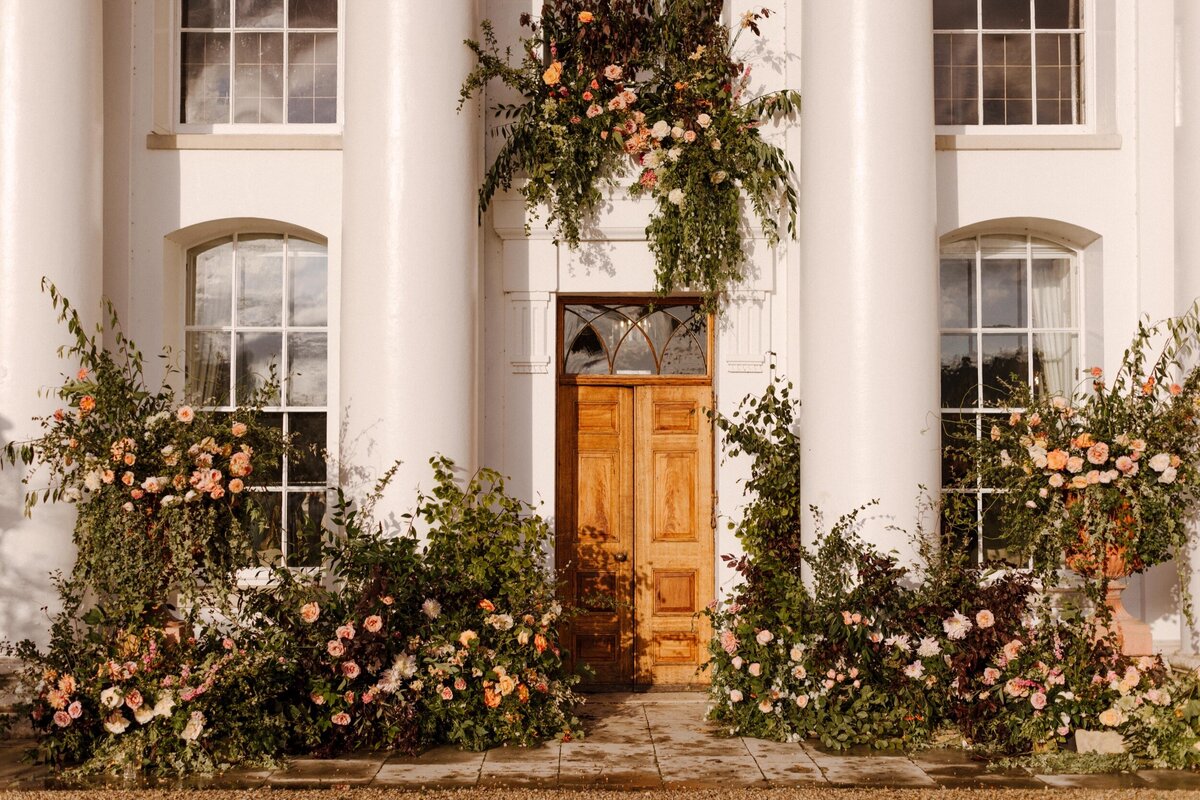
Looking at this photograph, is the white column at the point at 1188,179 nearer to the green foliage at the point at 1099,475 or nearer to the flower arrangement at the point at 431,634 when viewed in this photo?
the green foliage at the point at 1099,475

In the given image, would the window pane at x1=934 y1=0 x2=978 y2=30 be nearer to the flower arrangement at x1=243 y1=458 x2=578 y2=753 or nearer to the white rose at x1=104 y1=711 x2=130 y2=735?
the flower arrangement at x1=243 y1=458 x2=578 y2=753

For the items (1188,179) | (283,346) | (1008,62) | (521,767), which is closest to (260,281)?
(283,346)

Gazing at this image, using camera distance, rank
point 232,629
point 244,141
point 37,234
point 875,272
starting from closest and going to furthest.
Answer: point 232,629, point 875,272, point 37,234, point 244,141

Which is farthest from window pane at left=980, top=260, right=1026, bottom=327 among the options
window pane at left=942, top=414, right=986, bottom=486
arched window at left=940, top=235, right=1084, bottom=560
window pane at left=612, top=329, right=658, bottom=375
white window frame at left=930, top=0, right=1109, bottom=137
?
window pane at left=612, top=329, right=658, bottom=375

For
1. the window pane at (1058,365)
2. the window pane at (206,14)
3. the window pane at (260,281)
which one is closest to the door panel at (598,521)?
the window pane at (260,281)

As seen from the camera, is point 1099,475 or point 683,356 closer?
point 1099,475

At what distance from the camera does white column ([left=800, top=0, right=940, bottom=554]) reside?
23.4 ft

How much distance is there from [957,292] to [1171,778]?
370 cm

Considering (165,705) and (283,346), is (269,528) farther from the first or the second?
(165,705)

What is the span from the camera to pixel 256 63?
8.47 m

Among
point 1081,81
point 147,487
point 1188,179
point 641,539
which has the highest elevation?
point 1081,81

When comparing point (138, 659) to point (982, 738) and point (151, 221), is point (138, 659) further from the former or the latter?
point (982, 738)

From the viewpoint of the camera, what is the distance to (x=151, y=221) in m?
8.15

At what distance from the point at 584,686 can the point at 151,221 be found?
14.9 feet
